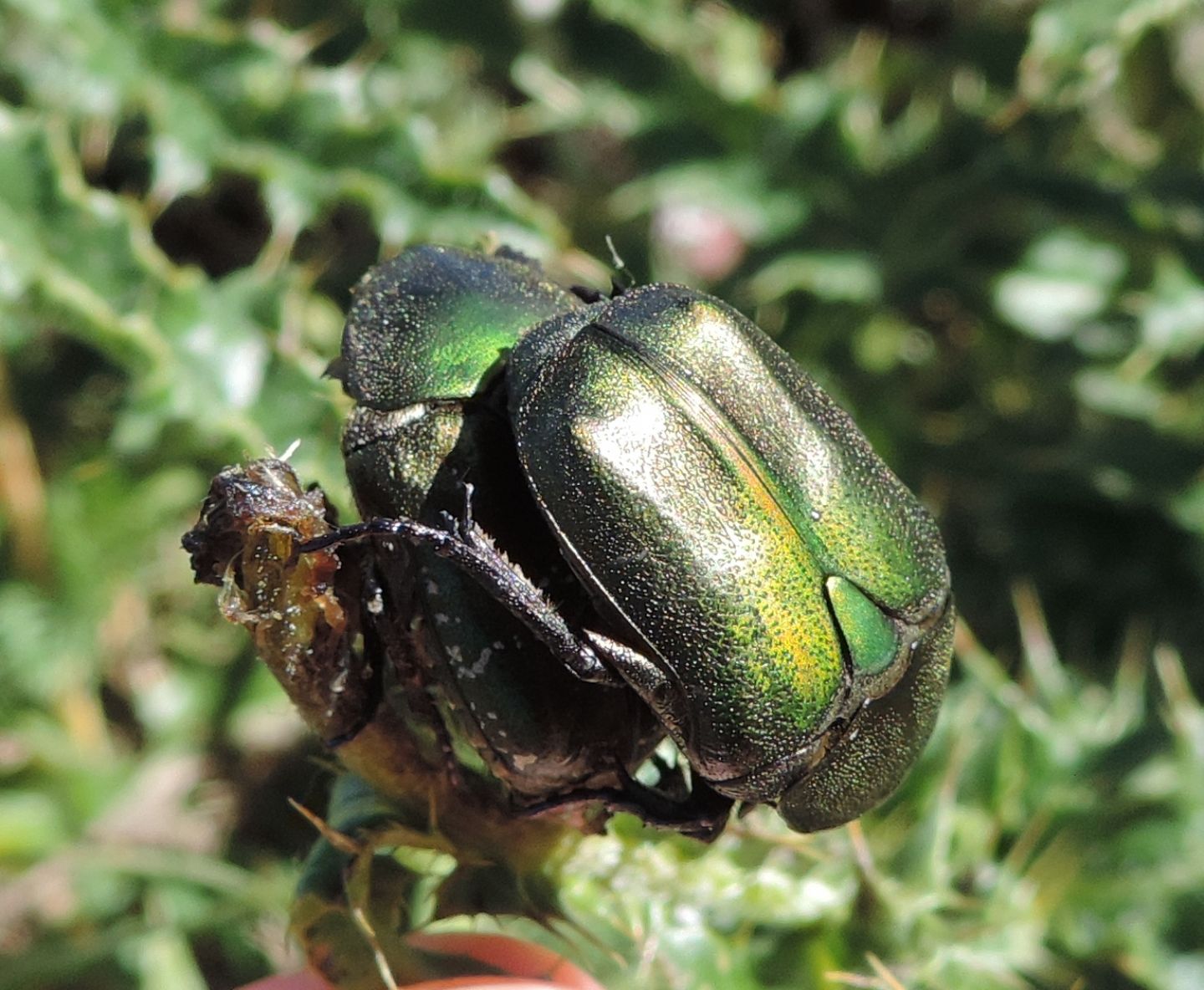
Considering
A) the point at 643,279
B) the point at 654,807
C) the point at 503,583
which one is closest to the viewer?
the point at 503,583

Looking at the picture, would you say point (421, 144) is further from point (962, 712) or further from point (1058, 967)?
point (1058, 967)

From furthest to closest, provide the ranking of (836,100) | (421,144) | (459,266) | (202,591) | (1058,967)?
1. (202,591)
2. (836,100)
3. (421,144)
4. (1058,967)
5. (459,266)

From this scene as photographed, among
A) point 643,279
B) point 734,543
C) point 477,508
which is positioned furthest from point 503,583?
point 643,279

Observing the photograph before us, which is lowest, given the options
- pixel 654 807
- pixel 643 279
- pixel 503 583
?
pixel 643 279

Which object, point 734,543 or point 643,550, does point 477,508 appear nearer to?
point 643,550

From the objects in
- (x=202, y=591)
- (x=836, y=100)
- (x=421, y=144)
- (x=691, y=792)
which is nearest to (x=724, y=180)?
(x=836, y=100)

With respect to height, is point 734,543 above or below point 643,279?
above

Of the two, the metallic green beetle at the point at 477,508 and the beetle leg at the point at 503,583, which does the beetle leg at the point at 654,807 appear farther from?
the beetle leg at the point at 503,583

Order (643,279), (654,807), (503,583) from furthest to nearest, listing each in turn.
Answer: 1. (643,279)
2. (654,807)
3. (503,583)
